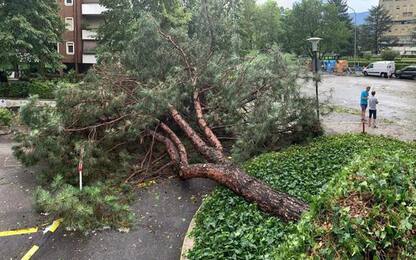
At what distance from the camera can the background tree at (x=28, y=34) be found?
723 inches

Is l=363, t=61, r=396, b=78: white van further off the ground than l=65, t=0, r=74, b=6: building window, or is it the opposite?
l=65, t=0, r=74, b=6: building window

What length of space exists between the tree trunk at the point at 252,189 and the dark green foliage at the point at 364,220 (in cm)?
270

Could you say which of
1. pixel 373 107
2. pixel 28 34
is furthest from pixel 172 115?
pixel 28 34

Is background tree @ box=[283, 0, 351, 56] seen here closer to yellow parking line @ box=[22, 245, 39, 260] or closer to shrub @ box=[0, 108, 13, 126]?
shrub @ box=[0, 108, 13, 126]

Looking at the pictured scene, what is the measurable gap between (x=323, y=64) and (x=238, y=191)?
41448 mm

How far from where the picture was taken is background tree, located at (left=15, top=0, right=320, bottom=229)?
28.7 ft

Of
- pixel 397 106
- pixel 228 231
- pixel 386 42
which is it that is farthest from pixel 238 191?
Answer: pixel 386 42

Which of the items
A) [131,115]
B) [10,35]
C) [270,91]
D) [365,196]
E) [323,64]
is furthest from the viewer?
[323,64]

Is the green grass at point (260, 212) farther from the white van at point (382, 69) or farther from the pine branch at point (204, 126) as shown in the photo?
the white van at point (382, 69)

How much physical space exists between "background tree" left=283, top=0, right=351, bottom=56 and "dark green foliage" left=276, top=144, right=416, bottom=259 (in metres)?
42.2

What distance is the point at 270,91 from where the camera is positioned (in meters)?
10.9

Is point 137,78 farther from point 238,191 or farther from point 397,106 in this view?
point 397,106

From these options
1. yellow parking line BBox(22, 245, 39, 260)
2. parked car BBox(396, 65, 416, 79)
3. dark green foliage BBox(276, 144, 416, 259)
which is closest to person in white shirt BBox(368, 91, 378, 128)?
dark green foliage BBox(276, 144, 416, 259)

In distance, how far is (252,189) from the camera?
703cm
